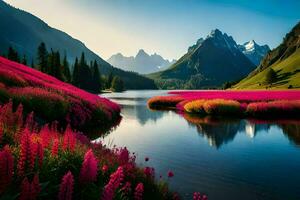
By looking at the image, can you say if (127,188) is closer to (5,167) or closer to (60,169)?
(60,169)

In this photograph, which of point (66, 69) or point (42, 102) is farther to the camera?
point (66, 69)

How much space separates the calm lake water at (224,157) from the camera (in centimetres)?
1338

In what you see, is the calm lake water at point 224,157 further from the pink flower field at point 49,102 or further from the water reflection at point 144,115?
the water reflection at point 144,115

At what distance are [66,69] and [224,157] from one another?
366 feet

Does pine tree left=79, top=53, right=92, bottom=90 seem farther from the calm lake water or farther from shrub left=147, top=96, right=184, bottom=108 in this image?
the calm lake water

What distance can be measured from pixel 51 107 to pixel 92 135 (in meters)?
3.78

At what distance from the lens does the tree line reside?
96.8 m

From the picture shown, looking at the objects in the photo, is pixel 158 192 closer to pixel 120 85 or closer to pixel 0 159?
pixel 0 159

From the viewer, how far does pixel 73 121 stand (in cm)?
2577

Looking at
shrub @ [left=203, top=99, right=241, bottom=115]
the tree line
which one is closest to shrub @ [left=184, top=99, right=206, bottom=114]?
shrub @ [left=203, top=99, right=241, bottom=115]

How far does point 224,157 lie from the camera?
18938 mm

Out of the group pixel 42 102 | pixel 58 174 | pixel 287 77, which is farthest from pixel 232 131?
pixel 287 77

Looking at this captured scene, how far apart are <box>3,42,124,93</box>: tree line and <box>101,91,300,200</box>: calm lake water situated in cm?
7143

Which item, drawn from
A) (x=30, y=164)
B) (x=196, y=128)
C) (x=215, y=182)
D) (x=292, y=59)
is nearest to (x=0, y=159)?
(x=30, y=164)
